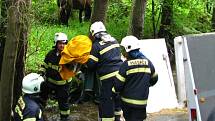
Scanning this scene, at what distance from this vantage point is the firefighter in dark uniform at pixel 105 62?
26.5 ft

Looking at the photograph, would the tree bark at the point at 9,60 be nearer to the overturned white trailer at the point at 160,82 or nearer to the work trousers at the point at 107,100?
the work trousers at the point at 107,100

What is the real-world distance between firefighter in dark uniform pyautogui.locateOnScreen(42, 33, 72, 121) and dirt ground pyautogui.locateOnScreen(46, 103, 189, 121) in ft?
1.84

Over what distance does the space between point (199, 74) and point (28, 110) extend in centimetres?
237

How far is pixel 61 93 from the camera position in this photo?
29.1 ft

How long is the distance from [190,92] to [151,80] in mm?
922

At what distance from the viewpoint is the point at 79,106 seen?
10.4 metres

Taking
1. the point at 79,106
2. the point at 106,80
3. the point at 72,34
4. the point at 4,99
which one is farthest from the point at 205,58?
the point at 72,34

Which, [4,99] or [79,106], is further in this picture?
[79,106]

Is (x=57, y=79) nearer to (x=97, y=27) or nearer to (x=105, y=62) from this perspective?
(x=105, y=62)

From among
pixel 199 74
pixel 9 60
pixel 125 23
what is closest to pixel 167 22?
pixel 125 23

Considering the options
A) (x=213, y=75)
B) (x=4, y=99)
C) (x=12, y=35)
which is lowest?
(x=4, y=99)

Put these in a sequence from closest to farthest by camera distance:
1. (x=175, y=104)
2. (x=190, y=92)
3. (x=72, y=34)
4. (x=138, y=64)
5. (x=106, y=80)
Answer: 1. (x=190, y=92)
2. (x=138, y=64)
3. (x=106, y=80)
4. (x=175, y=104)
5. (x=72, y=34)

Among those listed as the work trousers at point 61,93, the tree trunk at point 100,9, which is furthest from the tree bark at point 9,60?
the tree trunk at point 100,9

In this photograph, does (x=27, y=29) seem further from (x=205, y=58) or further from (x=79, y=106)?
(x=79, y=106)
